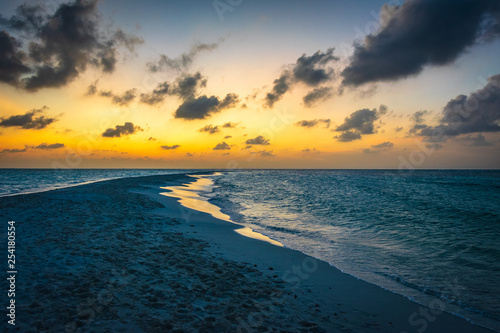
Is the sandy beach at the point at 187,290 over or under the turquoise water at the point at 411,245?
over

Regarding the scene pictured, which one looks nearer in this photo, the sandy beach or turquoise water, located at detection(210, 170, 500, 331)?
the sandy beach

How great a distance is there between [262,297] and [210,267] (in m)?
2.43

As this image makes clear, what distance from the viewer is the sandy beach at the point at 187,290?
4969mm

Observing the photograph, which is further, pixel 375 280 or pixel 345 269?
pixel 345 269

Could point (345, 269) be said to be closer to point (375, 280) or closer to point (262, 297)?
point (375, 280)

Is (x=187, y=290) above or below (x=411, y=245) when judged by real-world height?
above

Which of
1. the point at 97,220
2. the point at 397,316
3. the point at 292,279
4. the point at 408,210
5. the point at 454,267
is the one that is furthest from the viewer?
the point at 408,210

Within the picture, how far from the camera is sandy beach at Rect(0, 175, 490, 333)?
16.3 ft

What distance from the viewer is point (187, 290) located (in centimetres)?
636

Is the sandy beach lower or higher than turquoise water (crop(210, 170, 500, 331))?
higher

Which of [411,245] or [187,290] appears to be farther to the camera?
[411,245]

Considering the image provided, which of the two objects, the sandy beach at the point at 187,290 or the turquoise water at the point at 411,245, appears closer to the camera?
the sandy beach at the point at 187,290

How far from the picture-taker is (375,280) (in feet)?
27.0

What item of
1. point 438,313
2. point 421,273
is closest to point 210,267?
point 438,313
